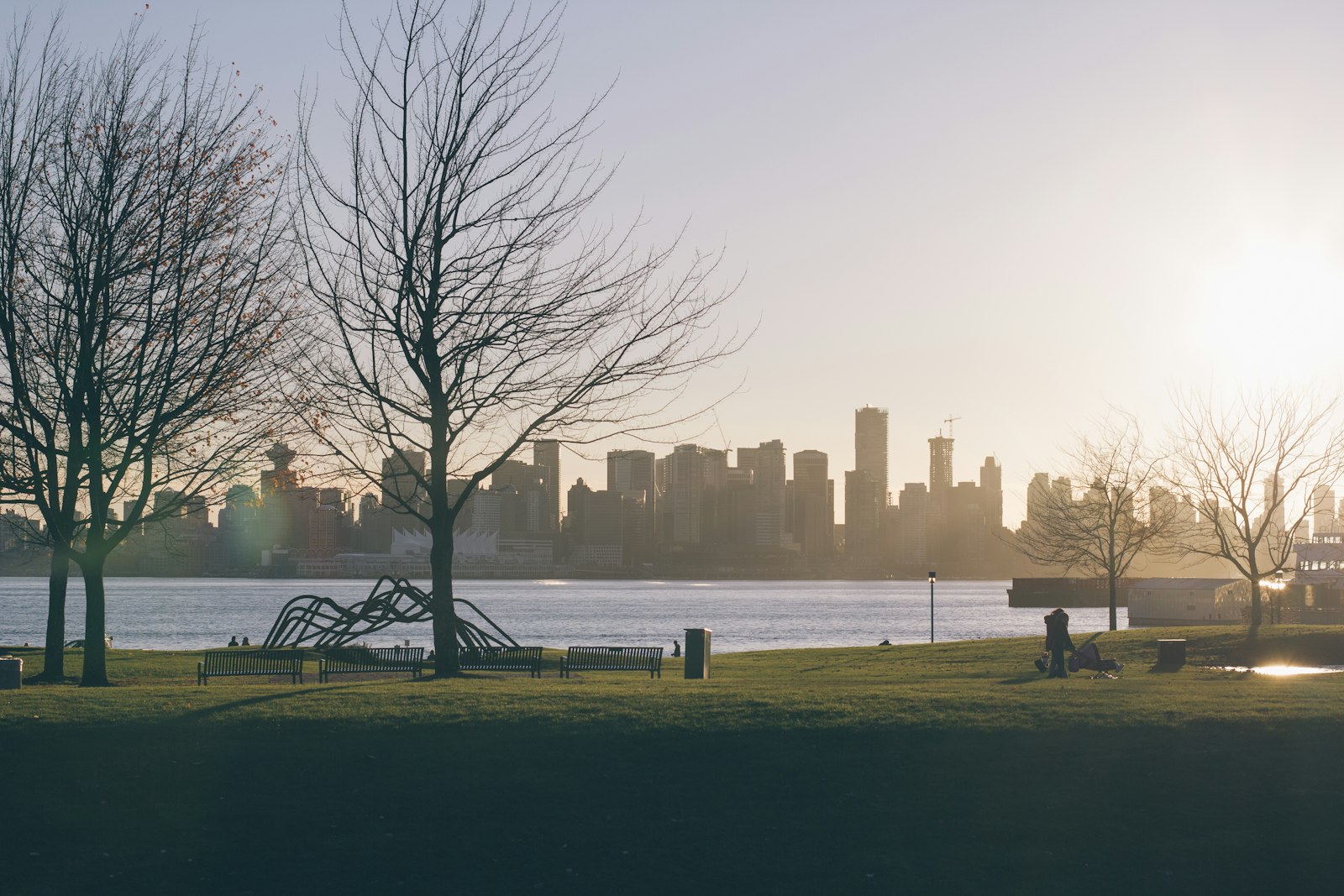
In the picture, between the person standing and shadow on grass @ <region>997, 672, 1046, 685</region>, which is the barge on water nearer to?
shadow on grass @ <region>997, 672, 1046, 685</region>

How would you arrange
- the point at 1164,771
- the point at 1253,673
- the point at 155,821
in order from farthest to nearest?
the point at 1253,673
the point at 1164,771
the point at 155,821

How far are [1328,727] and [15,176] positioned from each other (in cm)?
2596

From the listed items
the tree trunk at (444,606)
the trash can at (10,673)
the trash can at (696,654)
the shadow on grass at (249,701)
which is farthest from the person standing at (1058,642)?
the trash can at (10,673)

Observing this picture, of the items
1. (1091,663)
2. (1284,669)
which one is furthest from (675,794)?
(1284,669)

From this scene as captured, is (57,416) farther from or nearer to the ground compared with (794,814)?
farther from the ground

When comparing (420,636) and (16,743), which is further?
(420,636)

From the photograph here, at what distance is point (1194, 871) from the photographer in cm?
1252

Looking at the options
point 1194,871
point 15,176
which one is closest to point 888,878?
point 1194,871

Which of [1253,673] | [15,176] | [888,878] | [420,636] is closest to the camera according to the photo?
[888,878]

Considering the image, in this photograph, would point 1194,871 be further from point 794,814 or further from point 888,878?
point 794,814

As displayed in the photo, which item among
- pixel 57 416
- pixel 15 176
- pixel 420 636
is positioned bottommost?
pixel 420 636

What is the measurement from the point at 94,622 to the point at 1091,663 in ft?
76.1

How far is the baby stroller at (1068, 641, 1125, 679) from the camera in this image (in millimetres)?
28266

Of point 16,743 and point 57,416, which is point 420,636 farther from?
point 16,743
